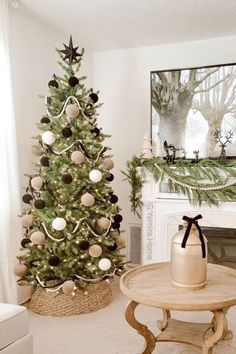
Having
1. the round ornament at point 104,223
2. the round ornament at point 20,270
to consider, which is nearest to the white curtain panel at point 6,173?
the round ornament at point 20,270

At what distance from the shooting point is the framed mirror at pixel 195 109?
4.11 meters

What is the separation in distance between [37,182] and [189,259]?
1.44m

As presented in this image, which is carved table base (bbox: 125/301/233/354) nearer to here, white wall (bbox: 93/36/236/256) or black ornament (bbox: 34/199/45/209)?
black ornament (bbox: 34/199/45/209)

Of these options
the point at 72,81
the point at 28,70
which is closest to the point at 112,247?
the point at 72,81

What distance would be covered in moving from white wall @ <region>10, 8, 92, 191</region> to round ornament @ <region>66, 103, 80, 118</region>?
63cm

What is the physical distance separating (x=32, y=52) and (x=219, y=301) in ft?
9.18

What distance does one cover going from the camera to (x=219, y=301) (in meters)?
2.12

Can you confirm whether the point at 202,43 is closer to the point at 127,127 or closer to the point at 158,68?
the point at 158,68

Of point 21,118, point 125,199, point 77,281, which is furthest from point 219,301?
point 125,199

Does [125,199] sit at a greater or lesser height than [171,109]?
lesser

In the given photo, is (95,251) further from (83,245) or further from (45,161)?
(45,161)

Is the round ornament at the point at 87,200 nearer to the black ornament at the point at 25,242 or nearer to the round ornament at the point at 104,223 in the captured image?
the round ornament at the point at 104,223

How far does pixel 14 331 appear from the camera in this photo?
2100 millimetres

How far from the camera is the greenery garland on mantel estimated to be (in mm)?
3758
